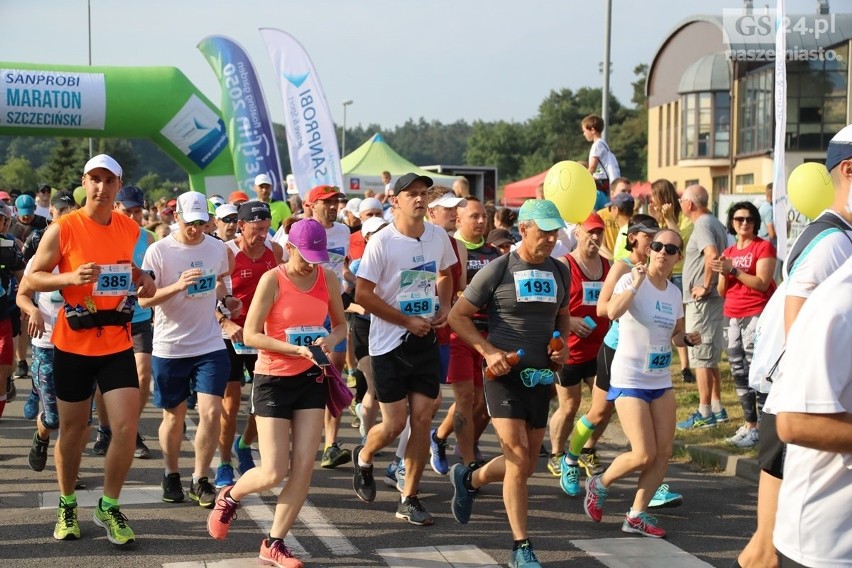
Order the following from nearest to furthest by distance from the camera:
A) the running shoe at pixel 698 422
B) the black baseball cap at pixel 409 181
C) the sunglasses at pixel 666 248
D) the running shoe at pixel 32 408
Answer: the sunglasses at pixel 666 248, the black baseball cap at pixel 409 181, the running shoe at pixel 698 422, the running shoe at pixel 32 408

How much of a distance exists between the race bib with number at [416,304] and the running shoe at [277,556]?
1830 millimetres

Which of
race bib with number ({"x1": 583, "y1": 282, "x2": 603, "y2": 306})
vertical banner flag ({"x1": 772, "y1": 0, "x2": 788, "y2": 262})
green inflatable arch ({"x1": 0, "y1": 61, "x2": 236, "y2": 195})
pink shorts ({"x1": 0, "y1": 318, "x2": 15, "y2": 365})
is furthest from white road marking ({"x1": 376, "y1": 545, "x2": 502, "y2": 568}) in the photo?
green inflatable arch ({"x1": 0, "y1": 61, "x2": 236, "y2": 195})

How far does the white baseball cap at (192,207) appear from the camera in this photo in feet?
23.7

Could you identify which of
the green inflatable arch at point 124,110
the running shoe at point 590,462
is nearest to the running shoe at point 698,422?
the running shoe at point 590,462

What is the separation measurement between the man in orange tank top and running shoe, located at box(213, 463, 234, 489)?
1258mm

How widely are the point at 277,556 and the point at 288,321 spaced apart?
1.29 meters

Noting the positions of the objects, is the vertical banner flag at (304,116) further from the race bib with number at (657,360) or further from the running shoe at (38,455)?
the race bib with number at (657,360)

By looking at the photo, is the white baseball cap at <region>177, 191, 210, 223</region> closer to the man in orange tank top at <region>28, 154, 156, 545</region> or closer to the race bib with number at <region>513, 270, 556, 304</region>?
the man in orange tank top at <region>28, 154, 156, 545</region>

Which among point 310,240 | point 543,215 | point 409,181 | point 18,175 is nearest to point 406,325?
point 409,181

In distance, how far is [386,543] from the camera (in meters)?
6.26

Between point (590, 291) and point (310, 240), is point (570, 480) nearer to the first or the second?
point (590, 291)

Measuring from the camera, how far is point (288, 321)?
5965mm

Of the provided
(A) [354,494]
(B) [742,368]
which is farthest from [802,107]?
(A) [354,494]

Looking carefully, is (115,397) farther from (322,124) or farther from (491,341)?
(322,124)
